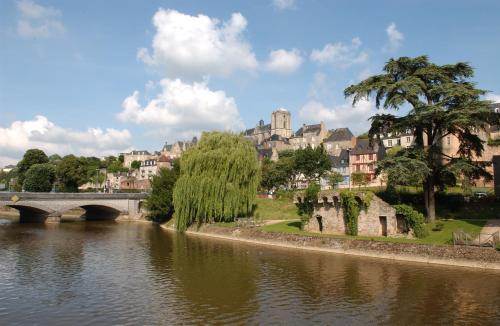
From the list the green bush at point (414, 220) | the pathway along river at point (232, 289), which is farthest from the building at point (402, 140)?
the pathway along river at point (232, 289)

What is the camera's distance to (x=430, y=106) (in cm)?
3444

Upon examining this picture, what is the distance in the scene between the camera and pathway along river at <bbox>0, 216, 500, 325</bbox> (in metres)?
18.7

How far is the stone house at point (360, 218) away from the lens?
35969mm

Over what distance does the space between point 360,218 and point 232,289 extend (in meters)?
17.7

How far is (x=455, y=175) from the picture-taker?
3631 centimetres

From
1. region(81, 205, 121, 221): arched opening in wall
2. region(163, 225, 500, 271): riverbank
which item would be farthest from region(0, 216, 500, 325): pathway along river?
region(81, 205, 121, 221): arched opening in wall

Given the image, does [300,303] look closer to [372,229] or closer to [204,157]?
[372,229]

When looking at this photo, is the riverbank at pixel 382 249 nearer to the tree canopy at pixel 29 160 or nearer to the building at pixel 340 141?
the tree canopy at pixel 29 160

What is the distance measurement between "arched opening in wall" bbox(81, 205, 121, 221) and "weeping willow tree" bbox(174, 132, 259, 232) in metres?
29.9

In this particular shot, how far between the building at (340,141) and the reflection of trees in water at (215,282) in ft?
304

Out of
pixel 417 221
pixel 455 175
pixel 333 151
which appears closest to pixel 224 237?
pixel 417 221

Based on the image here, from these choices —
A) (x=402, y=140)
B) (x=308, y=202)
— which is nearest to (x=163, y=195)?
(x=308, y=202)

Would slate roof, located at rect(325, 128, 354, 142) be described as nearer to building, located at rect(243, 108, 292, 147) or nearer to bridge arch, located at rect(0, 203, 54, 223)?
building, located at rect(243, 108, 292, 147)

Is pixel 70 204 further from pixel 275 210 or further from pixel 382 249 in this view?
pixel 382 249
